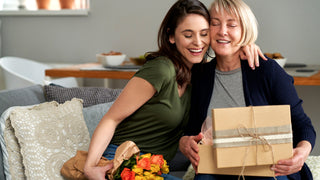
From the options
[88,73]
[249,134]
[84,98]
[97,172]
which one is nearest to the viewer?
[249,134]

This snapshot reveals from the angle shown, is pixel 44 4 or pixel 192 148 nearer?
pixel 192 148

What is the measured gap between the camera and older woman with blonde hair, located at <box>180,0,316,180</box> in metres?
1.49

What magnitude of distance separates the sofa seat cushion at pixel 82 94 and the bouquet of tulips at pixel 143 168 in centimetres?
72

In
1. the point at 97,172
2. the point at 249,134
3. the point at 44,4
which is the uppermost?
Answer: the point at 44,4

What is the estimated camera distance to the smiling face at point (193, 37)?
5.24 ft

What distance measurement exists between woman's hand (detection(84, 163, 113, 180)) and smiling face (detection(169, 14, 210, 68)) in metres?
0.56

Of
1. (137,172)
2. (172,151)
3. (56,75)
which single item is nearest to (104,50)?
(56,75)

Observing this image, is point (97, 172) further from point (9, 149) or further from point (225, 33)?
point (225, 33)

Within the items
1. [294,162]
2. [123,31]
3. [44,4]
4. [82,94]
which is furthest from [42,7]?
[294,162]

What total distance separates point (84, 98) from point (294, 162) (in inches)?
45.0

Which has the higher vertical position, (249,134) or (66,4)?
(66,4)

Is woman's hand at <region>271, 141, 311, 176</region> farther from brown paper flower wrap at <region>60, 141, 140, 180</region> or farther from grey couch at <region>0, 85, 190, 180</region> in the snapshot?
grey couch at <region>0, 85, 190, 180</region>

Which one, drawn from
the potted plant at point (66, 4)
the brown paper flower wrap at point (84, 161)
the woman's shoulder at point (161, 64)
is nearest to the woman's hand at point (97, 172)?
the brown paper flower wrap at point (84, 161)

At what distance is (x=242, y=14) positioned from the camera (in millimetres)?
1523
